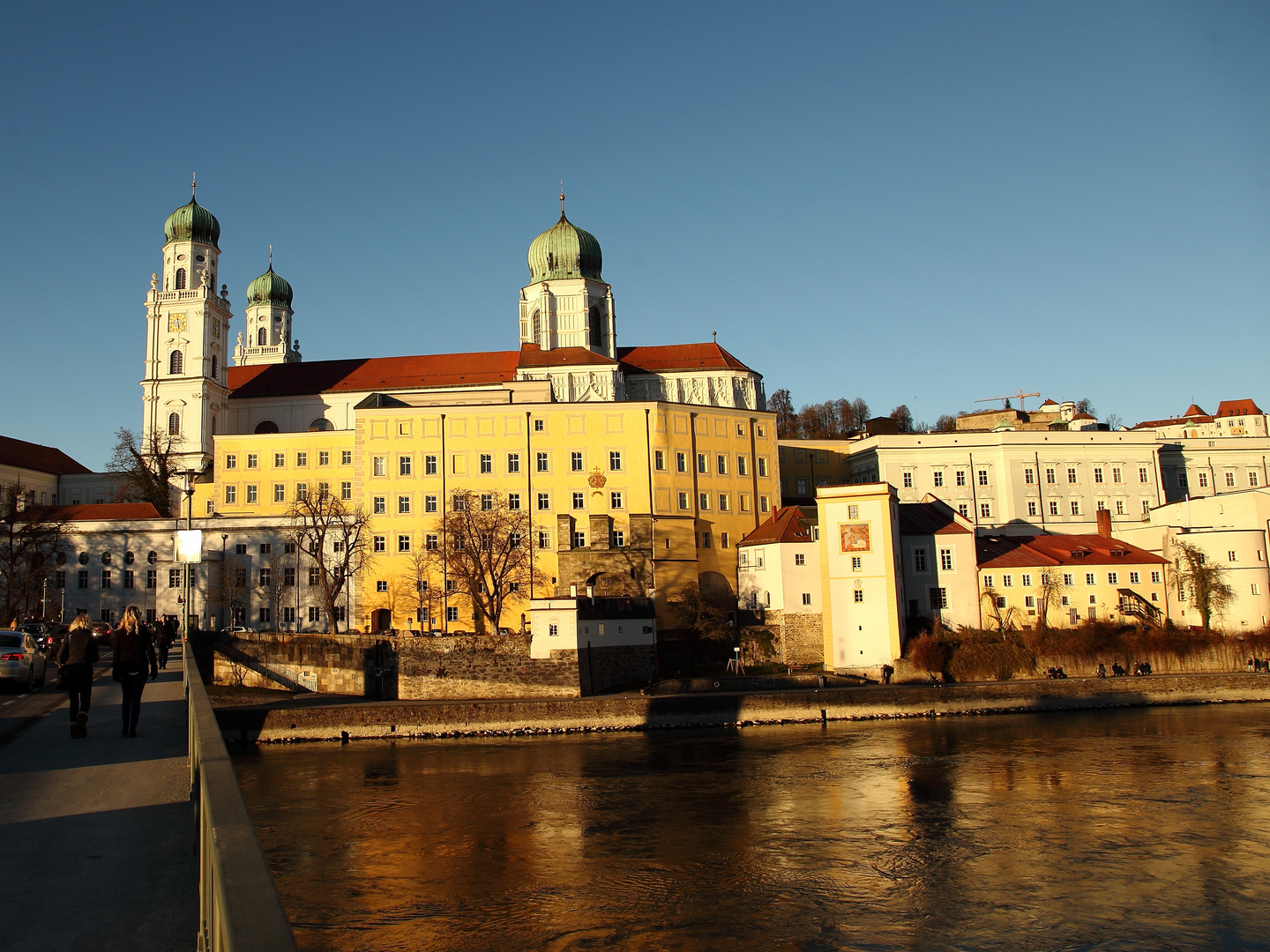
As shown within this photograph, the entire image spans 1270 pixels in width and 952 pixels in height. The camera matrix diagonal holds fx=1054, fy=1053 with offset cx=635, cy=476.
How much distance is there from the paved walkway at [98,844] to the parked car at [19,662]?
7651mm

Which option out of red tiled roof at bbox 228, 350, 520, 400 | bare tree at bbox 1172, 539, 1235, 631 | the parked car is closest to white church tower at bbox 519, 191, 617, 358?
red tiled roof at bbox 228, 350, 520, 400

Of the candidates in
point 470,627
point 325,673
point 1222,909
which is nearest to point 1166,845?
point 1222,909

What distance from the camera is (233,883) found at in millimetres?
3873

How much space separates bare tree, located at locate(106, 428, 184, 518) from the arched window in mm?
34810

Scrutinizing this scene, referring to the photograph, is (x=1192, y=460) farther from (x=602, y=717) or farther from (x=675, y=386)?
(x=602, y=717)

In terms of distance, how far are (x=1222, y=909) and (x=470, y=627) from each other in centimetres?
4595

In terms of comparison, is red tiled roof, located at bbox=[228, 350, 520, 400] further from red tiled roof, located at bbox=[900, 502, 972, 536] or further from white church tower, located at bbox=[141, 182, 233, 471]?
red tiled roof, located at bbox=[900, 502, 972, 536]

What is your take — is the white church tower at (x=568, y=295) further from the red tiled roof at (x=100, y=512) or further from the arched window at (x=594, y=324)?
the red tiled roof at (x=100, y=512)

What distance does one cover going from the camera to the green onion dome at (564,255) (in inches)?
3639

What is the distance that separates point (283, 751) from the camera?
40.2m

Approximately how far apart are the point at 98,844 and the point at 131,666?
6175 millimetres

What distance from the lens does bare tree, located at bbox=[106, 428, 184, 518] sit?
8138cm

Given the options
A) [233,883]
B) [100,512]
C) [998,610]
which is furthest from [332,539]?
[233,883]

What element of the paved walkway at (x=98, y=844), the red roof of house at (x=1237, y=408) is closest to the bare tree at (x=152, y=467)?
the paved walkway at (x=98, y=844)
